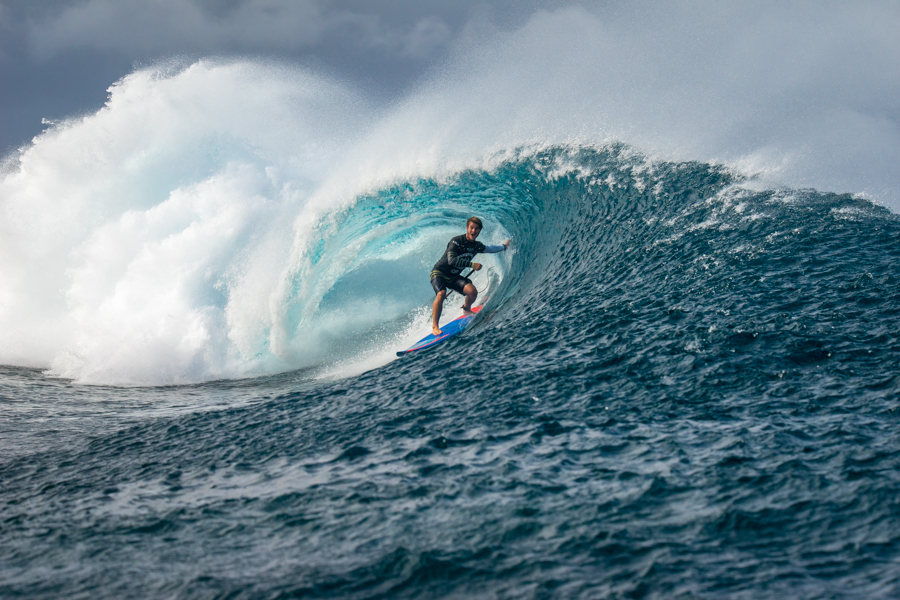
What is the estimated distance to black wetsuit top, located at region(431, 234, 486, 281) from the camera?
952cm

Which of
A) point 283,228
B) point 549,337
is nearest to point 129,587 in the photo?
point 549,337

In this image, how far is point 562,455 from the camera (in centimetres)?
445

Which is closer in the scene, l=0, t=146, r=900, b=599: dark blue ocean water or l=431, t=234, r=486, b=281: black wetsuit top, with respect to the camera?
l=0, t=146, r=900, b=599: dark blue ocean water

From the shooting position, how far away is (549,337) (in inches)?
281

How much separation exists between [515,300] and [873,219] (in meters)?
5.27

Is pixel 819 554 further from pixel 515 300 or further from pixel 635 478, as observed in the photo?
pixel 515 300

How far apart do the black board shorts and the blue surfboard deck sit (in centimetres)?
44

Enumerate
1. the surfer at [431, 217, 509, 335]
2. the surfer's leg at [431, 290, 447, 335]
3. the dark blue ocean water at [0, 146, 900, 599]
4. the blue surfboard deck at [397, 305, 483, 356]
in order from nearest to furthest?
the dark blue ocean water at [0, 146, 900, 599], the blue surfboard deck at [397, 305, 483, 356], the surfer's leg at [431, 290, 447, 335], the surfer at [431, 217, 509, 335]

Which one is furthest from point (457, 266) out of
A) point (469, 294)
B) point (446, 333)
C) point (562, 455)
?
point (562, 455)

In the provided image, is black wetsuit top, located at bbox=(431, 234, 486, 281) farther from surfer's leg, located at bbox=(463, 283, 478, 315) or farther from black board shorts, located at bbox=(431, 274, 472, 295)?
surfer's leg, located at bbox=(463, 283, 478, 315)

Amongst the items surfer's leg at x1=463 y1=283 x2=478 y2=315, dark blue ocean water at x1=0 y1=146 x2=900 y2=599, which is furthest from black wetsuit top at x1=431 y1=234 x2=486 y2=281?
dark blue ocean water at x1=0 y1=146 x2=900 y2=599

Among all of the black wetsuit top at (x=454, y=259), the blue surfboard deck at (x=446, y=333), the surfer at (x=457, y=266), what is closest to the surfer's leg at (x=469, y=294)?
the surfer at (x=457, y=266)

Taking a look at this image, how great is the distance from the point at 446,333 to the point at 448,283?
3.35ft

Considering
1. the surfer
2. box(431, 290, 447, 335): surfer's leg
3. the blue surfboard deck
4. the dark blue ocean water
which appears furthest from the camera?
the surfer
